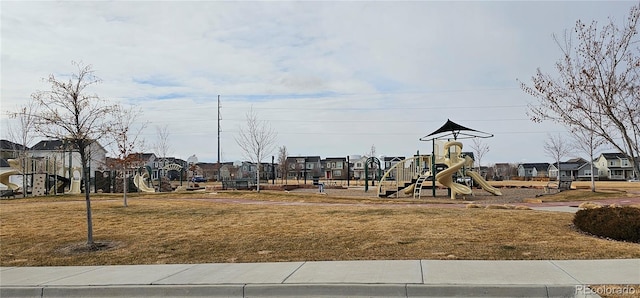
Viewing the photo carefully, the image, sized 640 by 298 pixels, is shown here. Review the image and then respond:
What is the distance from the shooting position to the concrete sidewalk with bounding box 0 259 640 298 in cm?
670

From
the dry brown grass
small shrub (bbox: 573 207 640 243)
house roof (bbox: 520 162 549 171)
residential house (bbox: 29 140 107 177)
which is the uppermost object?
residential house (bbox: 29 140 107 177)

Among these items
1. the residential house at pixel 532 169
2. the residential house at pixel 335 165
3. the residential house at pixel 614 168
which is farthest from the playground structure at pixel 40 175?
the residential house at pixel 532 169

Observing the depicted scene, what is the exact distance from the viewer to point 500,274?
7.34m

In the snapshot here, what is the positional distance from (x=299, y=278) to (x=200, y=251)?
11.6 feet

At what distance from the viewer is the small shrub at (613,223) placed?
10.3 metres

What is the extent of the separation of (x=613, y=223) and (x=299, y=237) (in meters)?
6.85

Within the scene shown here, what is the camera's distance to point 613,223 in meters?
10.5

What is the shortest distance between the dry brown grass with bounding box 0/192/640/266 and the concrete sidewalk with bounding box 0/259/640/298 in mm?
735

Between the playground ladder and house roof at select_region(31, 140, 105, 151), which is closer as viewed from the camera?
house roof at select_region(31, 140, 105, 151)

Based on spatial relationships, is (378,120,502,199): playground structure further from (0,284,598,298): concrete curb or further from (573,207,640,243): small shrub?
(0,284,598,298): concrete curb

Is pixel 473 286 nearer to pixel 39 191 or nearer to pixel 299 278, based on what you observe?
pixel 299 278

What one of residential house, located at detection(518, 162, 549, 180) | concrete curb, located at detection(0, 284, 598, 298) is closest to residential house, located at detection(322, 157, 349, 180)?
residential house, located at detection(518, 162, 549, 180)

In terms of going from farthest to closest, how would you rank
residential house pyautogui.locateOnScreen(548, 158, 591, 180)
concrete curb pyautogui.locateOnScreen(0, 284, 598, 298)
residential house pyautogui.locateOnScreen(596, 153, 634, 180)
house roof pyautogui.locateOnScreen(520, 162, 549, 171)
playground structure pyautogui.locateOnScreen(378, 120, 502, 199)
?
house roof pyautogui.locateOnScreen(520, 162, 549, 171) < residential house pyautogui.locateOnScreen(548, 158, 591, 180) < residential house pyautogui.locateOnScreen(596, 153, 634, 180) < playground structure pyautogui.locateOnScreen(378, 120, 502, 199) < concrete curb pyautogui.locateOnScreen(0, 284, 598, 298)

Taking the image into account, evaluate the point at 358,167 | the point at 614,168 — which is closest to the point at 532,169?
the point at 614,168
